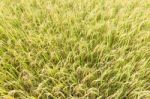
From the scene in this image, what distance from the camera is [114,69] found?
1341 mm

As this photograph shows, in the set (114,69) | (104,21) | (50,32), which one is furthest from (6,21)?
(114,69)

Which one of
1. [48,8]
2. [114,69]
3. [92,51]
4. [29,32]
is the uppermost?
[48,8]

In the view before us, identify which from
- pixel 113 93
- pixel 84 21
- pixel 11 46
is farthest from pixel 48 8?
pixel 113 93

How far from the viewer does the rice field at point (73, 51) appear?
1.30 metres

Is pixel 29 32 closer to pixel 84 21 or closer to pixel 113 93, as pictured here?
pixel 84 21

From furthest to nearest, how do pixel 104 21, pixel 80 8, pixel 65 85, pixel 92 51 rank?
pixel 80 8 → pixel 104 21 → pixel 92 51 → pixel 65 85

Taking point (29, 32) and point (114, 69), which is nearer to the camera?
point (114, 69)

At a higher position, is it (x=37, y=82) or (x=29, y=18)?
(x=29, y=18)

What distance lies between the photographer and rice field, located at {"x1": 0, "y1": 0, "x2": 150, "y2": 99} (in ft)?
4.26

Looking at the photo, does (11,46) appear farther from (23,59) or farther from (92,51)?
(92,51)

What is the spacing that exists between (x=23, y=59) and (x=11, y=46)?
132 millimetres

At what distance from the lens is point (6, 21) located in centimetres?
156

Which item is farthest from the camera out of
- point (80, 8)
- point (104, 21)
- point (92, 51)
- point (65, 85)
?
point (80, 8)

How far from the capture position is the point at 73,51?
1.38 metres
